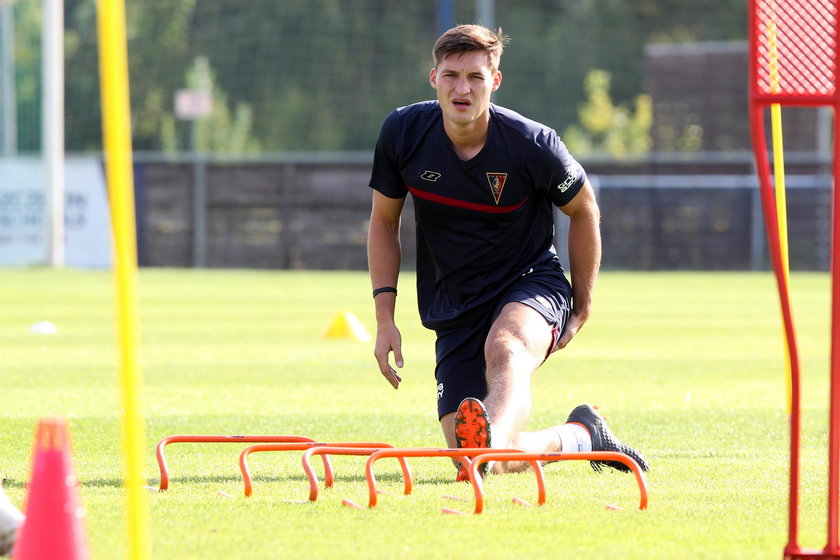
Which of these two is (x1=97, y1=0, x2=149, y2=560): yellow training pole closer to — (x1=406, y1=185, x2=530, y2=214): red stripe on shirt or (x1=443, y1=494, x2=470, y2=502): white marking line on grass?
(x1=443, y1=494, x2=470, y2=502): white marking line on grass

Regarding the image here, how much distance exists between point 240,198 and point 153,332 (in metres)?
18.3

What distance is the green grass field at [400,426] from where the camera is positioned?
469 cm

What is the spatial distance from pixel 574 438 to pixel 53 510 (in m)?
3.34

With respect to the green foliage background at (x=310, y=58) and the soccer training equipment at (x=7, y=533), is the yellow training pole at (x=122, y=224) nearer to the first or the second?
the soccer training equipment at (x=7, y=533)

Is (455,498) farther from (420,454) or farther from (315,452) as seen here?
(315,452)

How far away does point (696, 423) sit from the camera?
834 cm

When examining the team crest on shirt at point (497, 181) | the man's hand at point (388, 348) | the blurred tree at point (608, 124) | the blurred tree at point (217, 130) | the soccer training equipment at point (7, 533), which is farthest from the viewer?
the blurred tree at point (608, 124)

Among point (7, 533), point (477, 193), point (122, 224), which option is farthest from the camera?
point (477, 193)

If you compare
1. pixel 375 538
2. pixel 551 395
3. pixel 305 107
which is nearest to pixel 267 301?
pixel 551 395

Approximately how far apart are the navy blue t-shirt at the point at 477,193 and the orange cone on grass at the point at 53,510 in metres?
3.10

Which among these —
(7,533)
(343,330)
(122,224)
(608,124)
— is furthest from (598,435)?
(608,124)

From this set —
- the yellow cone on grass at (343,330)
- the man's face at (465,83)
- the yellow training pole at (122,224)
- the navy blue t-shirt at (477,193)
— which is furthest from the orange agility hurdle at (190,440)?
the yellow cone on grass at (343,330)

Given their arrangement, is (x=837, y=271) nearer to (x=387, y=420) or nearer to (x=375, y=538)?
(x=375, y=538)

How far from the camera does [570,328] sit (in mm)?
6793
